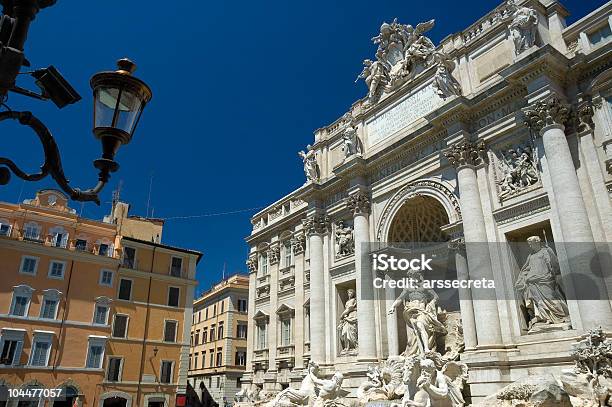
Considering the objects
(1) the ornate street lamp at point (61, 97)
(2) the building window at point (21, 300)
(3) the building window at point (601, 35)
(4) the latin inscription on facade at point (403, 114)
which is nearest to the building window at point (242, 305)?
(2) the building window at point (21, 300)

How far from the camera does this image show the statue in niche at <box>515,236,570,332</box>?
13.6 meters

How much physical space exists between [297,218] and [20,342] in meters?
18.1

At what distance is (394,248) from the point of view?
1959 centimetres

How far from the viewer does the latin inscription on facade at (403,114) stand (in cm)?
1925

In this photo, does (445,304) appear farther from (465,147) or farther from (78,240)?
(78,240)

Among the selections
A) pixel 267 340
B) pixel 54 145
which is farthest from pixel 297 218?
pixel 54 145

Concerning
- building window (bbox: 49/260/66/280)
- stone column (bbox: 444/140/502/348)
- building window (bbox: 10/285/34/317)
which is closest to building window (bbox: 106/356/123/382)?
building window (bbox: 10/285/34/317)

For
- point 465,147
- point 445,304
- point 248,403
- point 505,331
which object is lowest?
point 248,403

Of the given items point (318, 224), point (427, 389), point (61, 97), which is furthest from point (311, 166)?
point (61, 97)

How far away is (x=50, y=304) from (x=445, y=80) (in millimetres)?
26903

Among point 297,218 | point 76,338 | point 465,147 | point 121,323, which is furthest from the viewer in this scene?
point 121,323

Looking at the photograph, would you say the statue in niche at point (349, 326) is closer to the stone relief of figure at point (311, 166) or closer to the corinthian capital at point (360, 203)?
the corinthian capital at point (360, 203)

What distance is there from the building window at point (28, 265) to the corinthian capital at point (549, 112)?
29448 mm

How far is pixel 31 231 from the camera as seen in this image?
30.5m
